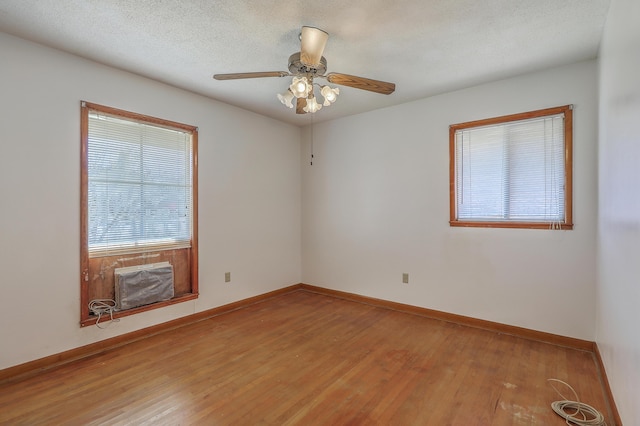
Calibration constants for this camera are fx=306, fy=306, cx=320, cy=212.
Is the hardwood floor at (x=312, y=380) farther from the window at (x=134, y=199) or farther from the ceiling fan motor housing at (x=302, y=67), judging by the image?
the ceiling fan motor housing at (x=302, y=67)

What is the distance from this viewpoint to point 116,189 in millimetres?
2916

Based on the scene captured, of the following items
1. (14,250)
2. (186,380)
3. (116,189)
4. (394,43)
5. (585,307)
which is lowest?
(186,380)

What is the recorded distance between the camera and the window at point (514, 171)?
2859mm

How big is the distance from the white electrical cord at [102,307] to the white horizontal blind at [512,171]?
12.2 ft

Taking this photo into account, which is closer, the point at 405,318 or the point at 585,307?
the point at 585,307

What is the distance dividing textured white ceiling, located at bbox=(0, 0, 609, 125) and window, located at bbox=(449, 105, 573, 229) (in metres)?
0.52

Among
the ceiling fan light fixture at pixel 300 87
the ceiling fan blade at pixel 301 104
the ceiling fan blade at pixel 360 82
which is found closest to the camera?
the ceiling fan light fixture at pixel 300 87

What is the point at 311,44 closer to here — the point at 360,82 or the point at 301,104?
the point at 360,82

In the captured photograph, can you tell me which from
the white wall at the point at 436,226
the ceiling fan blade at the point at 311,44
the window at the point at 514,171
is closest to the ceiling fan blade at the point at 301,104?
the ceiling fan blade at the point at 311,44

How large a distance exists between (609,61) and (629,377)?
1958mm

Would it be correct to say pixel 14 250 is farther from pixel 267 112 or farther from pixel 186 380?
pixel 267 112

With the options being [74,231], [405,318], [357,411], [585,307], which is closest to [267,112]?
[74,231]

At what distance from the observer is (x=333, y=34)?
90.6 inches

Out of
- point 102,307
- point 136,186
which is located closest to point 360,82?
point 136,186
